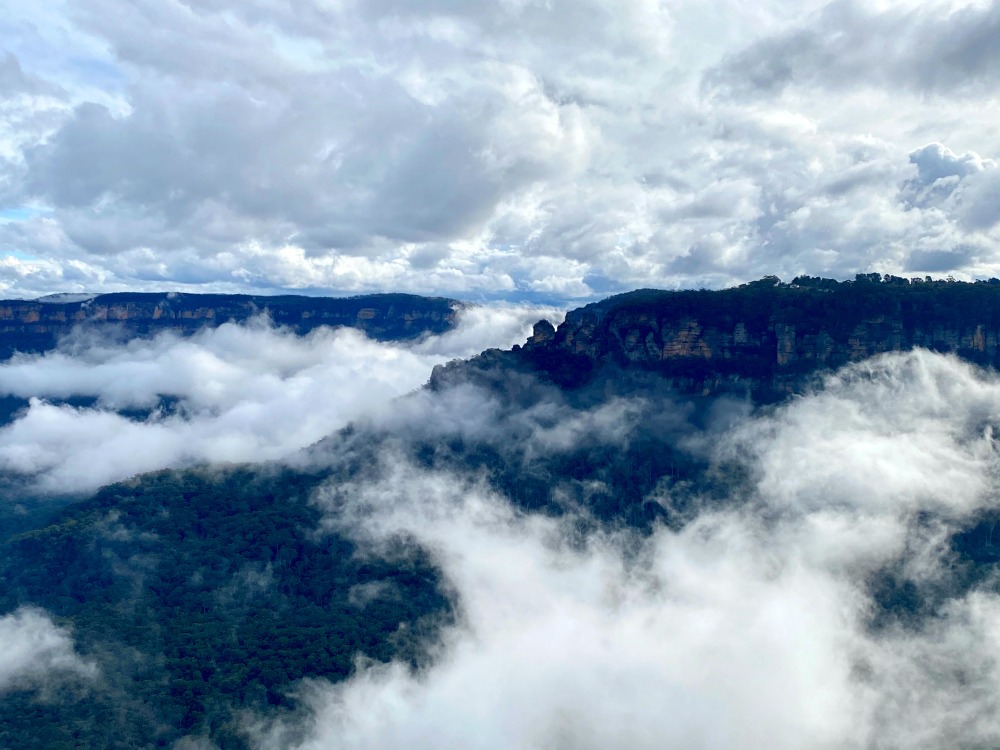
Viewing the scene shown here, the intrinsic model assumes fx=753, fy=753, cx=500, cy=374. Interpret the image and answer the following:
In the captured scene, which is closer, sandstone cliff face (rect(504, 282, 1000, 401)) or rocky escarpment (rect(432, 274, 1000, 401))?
sandstone cliff face (rect(504, 282, 1000, 401))

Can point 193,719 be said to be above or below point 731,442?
below

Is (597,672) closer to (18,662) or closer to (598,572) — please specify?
(598,572)

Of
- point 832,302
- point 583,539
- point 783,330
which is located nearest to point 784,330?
point 783,330

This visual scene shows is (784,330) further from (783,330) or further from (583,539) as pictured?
(583,539)

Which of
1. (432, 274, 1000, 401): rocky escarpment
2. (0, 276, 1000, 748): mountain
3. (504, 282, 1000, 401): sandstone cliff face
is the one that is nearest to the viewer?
(0, 276, 1000, 748): mountain

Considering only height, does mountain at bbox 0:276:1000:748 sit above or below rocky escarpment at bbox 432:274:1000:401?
below

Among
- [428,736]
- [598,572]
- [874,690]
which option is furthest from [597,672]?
[874,690]
